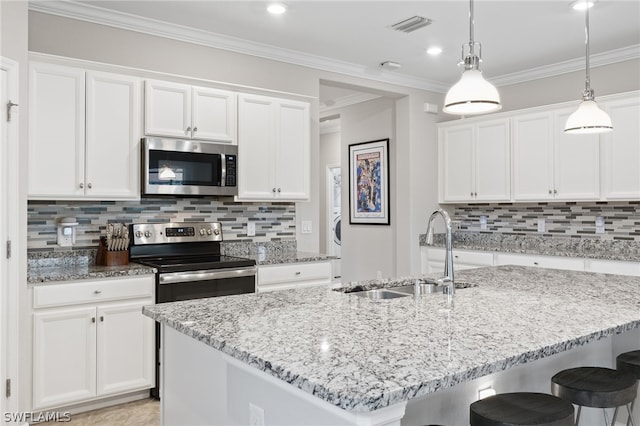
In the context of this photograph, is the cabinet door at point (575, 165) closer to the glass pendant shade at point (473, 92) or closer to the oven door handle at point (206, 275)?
the glass pendant shade at point (473, 92)

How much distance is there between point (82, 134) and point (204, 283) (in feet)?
4.03

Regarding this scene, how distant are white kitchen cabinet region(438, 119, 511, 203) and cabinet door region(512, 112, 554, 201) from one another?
0.09 meters

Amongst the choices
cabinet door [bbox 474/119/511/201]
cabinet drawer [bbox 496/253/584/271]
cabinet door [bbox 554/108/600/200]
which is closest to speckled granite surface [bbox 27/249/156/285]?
cabinet drawer [bbox 496/253/584/271]

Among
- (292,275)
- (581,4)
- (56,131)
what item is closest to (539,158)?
(581,4)

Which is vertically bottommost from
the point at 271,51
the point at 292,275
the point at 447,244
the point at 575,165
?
the point at 292,275

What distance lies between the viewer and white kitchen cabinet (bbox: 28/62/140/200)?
305 cm

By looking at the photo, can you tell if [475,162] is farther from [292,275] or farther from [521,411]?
[521,411]

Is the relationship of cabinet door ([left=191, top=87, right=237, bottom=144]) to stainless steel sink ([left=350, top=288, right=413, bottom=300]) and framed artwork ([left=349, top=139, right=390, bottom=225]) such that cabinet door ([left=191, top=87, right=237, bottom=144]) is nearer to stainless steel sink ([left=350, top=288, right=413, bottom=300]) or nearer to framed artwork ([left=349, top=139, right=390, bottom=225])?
stainless steel sink ([left=350, top=288, right=413, bottom=300])

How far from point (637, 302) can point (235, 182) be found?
107 inches

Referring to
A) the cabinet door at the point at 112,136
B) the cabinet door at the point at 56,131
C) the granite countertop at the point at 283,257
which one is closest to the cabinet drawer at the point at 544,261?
the granite countertop at the point at 283,257

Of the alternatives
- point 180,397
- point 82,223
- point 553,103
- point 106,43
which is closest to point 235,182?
point 82,223

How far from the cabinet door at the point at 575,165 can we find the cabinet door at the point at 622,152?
0.25 feet

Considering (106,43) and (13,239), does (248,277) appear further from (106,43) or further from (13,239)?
(106,43)

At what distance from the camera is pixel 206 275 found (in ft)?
10.9
